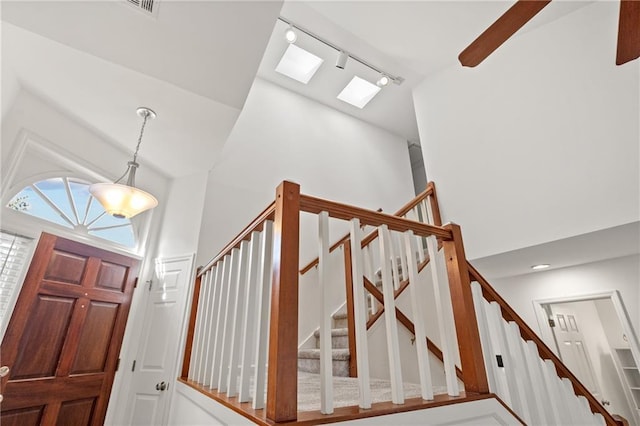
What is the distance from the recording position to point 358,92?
486 cm

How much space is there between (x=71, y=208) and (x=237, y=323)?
2278 millimetres

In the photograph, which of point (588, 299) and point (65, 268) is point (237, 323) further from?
point (588, 299)

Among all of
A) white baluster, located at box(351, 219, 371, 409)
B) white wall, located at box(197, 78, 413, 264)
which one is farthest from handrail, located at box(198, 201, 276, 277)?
white wall, located at box(197, 78, 413, 264)

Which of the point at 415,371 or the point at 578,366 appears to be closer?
the point at 415,371

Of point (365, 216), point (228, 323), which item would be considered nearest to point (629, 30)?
point (365, 216)

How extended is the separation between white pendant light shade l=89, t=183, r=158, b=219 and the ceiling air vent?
3.84 ft

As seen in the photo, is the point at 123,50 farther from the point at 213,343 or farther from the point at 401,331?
the point at 401,331

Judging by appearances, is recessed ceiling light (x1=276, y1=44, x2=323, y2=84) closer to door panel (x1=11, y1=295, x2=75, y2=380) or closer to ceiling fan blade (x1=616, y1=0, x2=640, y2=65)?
ceiling fan blade (x1=616, y1=0, x2=640, y2=65)

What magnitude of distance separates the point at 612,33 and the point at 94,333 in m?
5.09

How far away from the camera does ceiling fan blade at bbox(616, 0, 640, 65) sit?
1.01m

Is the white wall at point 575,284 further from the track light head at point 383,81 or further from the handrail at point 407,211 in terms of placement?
the track light head at point 383,81

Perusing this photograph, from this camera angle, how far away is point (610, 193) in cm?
236

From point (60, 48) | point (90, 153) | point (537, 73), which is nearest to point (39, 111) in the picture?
point (90, 153)

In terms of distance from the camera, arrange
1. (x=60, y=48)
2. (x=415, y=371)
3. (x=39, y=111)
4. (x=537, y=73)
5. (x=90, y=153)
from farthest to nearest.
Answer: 1. (x=537, y=73)
2. (x=90, y=153)
3. (x=415, y=371)
4. (x=39, y=111)
5. (x=60, y=48)
